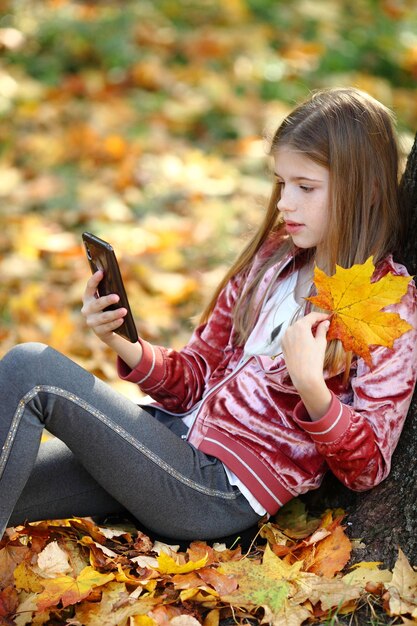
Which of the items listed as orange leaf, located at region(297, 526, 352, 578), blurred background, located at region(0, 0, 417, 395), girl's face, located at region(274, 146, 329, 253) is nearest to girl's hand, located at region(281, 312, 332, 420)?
girl's face, located at region(274, 146, 329, 253)

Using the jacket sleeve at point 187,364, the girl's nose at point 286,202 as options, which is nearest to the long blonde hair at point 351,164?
the girl's nose at point 286,202

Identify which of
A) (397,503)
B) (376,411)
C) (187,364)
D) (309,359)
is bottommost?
(397,503)

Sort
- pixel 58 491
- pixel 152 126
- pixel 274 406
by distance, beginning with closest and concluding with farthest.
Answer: pixel 274 406 → pixel 58 491 → pixel 152 126

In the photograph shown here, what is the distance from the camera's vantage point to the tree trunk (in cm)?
221

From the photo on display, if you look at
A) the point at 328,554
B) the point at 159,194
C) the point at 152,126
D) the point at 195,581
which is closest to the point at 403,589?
the point at 328,554

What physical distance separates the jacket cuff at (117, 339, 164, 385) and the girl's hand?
1.98 feet

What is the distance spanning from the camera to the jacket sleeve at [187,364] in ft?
8.39

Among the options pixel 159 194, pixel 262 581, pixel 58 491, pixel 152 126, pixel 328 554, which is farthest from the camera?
pixel 152 126

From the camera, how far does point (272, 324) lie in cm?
245

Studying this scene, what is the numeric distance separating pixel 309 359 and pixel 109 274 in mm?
653

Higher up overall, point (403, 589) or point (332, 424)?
point (332, 424)

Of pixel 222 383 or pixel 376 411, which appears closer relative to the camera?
pixel 376 411

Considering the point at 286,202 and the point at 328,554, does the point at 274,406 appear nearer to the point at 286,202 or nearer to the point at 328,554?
the point at 328,554

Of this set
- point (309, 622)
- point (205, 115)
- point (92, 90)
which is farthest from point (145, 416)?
point (92, 90)
